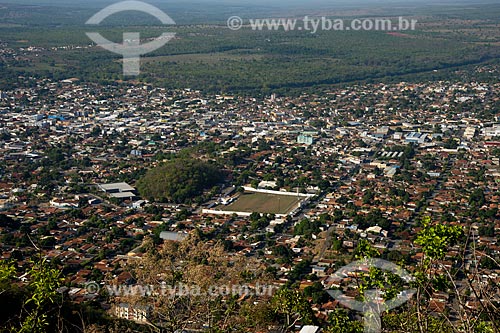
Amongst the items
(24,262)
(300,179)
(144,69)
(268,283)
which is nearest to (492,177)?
(300,179)

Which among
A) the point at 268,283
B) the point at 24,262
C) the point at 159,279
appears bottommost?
the point at 24,262

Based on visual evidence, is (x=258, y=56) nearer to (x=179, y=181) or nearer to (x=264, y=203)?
(x=179, y=181)

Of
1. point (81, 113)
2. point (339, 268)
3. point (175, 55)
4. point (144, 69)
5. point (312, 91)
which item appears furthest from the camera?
point (175, 55)

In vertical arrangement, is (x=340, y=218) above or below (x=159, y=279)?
below

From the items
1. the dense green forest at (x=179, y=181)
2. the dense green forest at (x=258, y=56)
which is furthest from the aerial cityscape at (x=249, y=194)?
the dense green forest at (x=258, y=56)

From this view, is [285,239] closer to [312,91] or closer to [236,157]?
[236,157]
